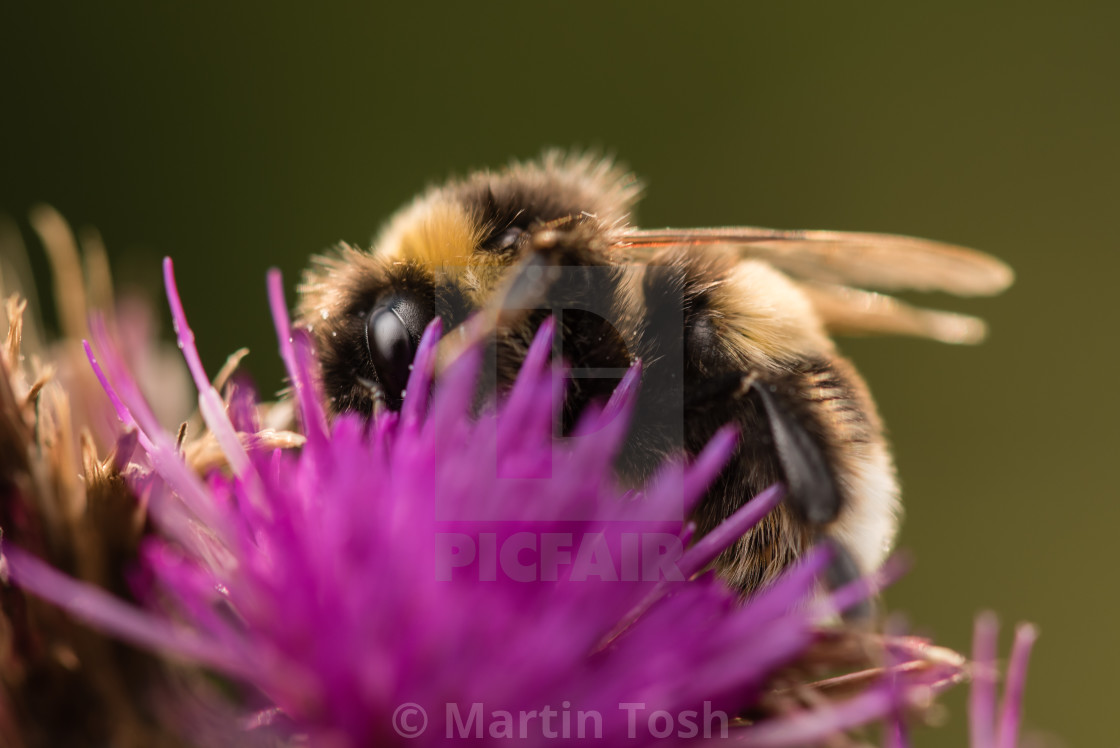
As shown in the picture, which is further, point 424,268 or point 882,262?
point 882,262

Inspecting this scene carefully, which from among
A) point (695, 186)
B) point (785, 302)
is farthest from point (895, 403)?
point (785, 302)

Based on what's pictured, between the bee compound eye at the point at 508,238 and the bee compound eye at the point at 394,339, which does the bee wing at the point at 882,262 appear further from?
the bee compound eye at the point at 394,339

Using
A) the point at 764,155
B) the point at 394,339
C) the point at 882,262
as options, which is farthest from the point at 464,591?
the point at 764,155

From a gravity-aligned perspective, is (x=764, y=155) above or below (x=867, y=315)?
above

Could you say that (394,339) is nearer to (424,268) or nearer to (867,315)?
(424,268)

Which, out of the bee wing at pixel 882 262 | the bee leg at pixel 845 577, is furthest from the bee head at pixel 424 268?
the bee leg at pixel 845 577

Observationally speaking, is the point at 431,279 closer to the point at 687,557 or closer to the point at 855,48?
the point at 687,557
